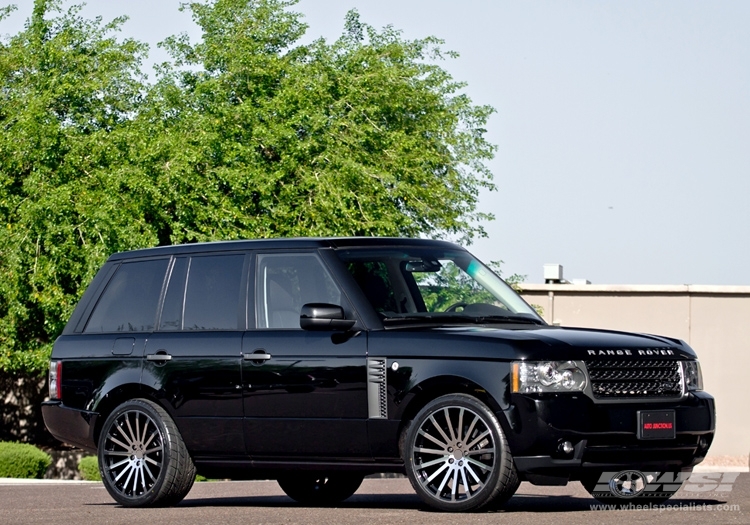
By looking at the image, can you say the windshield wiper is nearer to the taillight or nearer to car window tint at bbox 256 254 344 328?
car window tint at bbox 256 254 344 328

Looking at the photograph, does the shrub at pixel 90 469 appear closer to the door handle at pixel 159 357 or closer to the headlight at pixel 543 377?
the door handle at pixel 159 357

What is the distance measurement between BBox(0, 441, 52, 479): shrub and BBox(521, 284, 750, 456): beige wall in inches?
673

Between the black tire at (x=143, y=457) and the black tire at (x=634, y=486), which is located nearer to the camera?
the black tire at (x=634, y=486)

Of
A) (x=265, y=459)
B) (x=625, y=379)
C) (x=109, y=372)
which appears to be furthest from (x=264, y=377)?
(x=625, y=379)

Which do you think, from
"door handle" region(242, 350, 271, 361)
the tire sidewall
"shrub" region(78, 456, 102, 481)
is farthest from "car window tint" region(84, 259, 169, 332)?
"shrub" region(78, 456, 102, 481)

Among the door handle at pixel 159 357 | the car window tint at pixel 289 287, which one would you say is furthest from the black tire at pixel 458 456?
the door handle at pixel 159 357

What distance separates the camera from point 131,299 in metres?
11.0

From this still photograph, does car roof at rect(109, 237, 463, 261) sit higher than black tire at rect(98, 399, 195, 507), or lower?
higher

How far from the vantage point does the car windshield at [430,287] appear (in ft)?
31.8

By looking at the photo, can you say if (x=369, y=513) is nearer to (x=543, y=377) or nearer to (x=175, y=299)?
(x=543, y=377)

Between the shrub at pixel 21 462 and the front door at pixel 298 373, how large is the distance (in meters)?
15.4

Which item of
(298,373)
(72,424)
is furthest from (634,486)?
(72,424)

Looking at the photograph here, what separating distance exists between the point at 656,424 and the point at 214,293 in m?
3.55

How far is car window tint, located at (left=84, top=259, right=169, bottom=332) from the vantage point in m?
10.8
